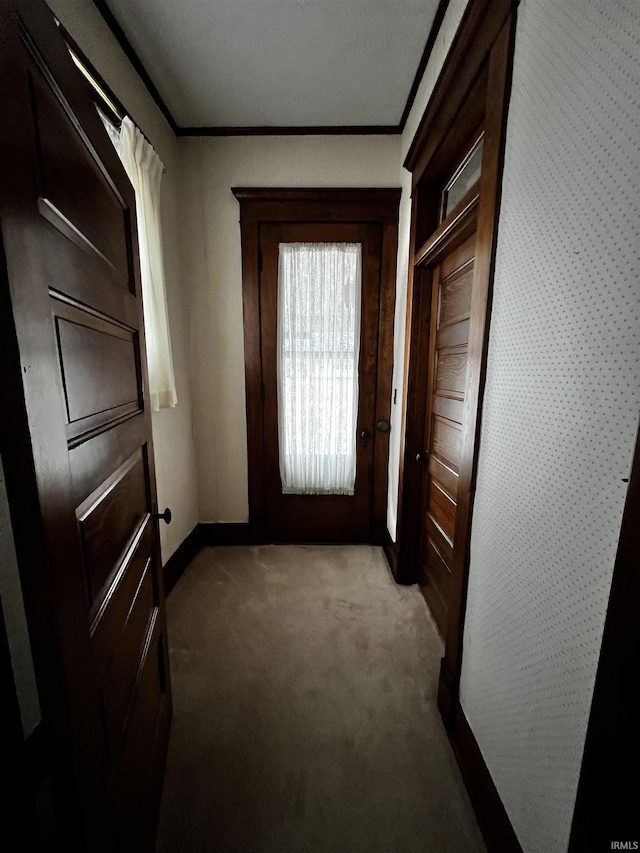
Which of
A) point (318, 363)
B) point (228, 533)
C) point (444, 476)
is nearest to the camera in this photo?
point (444, 476)

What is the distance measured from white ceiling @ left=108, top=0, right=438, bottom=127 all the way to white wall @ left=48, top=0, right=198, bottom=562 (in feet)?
0.40

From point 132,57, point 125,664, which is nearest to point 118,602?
point 125,664

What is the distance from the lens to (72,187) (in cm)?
65

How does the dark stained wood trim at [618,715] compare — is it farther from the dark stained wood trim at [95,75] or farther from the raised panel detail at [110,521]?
the dark stained wood trim at [95,75]

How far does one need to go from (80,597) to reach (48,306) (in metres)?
0.48

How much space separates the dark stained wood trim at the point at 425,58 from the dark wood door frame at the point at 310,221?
384 mm

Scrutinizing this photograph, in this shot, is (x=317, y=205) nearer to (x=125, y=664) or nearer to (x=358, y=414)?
(x=358, y=414)

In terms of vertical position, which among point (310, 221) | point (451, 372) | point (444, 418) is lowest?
point (444, 418)

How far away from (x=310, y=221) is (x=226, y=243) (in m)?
0.59

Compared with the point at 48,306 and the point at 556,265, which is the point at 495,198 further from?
the point at 48,306

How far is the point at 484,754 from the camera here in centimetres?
104

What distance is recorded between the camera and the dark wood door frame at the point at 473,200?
3.26ft

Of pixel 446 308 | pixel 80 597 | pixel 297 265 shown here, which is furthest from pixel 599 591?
pixel 297 265

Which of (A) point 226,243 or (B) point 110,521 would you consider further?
(A) point 226,243
